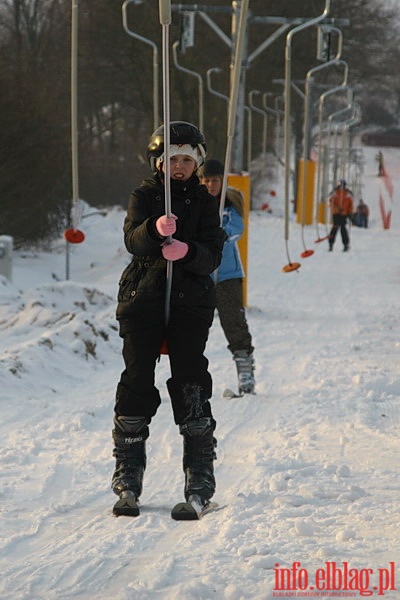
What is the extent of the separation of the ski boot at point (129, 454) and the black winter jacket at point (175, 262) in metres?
0.39

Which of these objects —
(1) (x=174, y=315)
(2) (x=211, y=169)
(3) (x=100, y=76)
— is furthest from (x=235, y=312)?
(3) (x=100, y=76)

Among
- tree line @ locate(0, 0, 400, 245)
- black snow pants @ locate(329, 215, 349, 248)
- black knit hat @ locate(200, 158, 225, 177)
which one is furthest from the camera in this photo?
black snow pants @ locate(329, 215, 349, 248)

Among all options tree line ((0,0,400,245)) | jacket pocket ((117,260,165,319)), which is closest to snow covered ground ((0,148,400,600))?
jacket pocket ((117,260,165,319))

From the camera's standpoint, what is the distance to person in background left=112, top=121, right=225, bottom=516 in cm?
482

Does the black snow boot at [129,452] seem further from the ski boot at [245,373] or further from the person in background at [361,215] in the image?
the person in background at [361,215]

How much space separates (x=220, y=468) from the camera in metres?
5.93

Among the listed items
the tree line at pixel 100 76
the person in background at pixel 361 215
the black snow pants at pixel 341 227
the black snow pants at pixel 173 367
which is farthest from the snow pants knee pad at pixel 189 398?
the person in background at pixel 361 215

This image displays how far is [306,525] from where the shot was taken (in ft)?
14.7

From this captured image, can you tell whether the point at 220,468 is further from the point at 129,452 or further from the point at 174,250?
the point at 174,250

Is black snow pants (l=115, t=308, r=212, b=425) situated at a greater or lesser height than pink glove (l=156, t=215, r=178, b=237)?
lesser

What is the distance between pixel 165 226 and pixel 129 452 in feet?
3.37

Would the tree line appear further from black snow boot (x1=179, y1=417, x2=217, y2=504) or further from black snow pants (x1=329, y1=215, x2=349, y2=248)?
black snow boot (x1=179, y1=417, x2=217, y2=504)

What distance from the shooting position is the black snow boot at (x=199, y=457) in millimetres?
4977

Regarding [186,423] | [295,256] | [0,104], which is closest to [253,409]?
[186,423]
